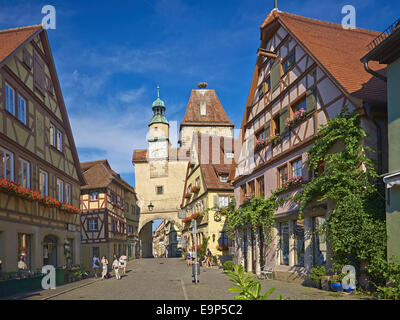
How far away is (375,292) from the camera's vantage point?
37.9ft

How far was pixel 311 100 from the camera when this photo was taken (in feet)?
53.1

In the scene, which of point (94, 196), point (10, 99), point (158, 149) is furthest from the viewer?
point (158, 149)

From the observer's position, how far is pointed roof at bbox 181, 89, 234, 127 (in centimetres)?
Answer: 5688

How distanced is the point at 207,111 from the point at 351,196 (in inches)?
1814

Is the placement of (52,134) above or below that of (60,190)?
above

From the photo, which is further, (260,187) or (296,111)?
(260,187)

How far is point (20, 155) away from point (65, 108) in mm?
6975

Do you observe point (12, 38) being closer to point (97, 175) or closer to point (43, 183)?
point (43, 183)

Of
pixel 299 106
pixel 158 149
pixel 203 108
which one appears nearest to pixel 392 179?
pixel 299 106

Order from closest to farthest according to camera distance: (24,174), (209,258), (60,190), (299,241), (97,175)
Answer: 1. (24,174)
2. (299,241)
3. (60,190)
4. (209,258)
5. (97,175)

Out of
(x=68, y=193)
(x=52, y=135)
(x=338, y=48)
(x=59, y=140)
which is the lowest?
(x=68, y=193)

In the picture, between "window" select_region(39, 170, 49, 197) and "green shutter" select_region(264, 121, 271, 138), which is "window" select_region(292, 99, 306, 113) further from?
"window" select_region(39, 170, 49, 197)

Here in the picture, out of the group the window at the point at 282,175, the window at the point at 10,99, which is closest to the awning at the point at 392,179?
the window at the point at 282,175
